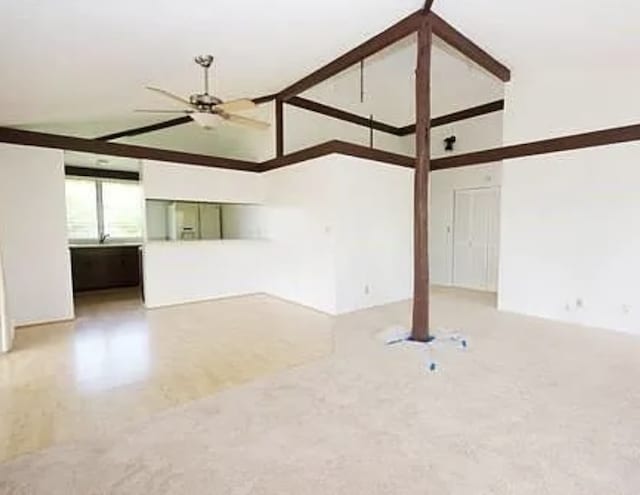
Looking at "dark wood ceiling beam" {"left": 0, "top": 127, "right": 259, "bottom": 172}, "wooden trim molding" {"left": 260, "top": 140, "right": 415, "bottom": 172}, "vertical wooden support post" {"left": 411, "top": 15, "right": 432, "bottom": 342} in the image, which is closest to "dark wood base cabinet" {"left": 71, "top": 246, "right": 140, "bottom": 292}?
"dark wood ceiling beam" {"left": 0, "top": 127, "right": 259, "bottom": 172}

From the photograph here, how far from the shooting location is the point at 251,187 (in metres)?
6.82

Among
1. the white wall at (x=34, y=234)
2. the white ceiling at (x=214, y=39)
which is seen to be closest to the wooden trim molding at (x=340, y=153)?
the white ceiling at (x=214, y=39)

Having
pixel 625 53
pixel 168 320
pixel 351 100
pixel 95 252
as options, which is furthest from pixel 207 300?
pixel 625 53

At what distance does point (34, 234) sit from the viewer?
16.0ft

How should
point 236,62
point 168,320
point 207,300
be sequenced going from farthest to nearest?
point 207,300, point 168,320, point 236,62

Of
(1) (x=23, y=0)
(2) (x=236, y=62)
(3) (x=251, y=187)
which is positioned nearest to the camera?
(1) (x=23, y=0)

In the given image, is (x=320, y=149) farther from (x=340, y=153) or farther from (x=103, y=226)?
(x=103, y=226)

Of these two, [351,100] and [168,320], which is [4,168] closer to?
[168,320]

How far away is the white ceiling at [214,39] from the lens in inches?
116

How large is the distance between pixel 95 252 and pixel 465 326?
6598mm

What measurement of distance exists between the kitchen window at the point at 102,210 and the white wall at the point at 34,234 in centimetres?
228

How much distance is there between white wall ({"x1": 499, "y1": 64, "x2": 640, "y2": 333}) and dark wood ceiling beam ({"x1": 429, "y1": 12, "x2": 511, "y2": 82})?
325mm

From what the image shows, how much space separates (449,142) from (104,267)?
7256 mm

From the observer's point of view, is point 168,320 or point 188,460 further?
point 168,320
